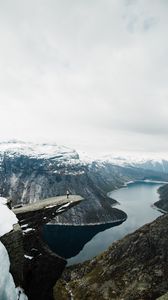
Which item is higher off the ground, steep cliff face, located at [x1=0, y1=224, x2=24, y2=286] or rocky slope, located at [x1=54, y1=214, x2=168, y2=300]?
steep cliff face, located at [x1=0, y1=224, x2=24, y2=286]

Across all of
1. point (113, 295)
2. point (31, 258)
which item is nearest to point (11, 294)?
point (31, 258)

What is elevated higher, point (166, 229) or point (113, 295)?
point (166, 229)

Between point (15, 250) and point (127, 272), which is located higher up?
point (15, 250)

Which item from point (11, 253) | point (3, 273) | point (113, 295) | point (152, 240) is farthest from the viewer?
point (152, 240)

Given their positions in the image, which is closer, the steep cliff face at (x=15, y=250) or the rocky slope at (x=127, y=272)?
the steep cliff face at (x=15, y=250)

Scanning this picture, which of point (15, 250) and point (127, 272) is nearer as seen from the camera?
point (15, 250)

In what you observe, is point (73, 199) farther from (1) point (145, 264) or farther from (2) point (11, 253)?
(1) point (145, 264)

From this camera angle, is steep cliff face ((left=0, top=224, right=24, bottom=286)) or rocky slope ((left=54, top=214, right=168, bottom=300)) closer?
steep cliff face ((left=0, top=224, right=24, bottom=286))

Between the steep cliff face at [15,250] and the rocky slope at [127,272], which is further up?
the steep cliff face at [15,250]
